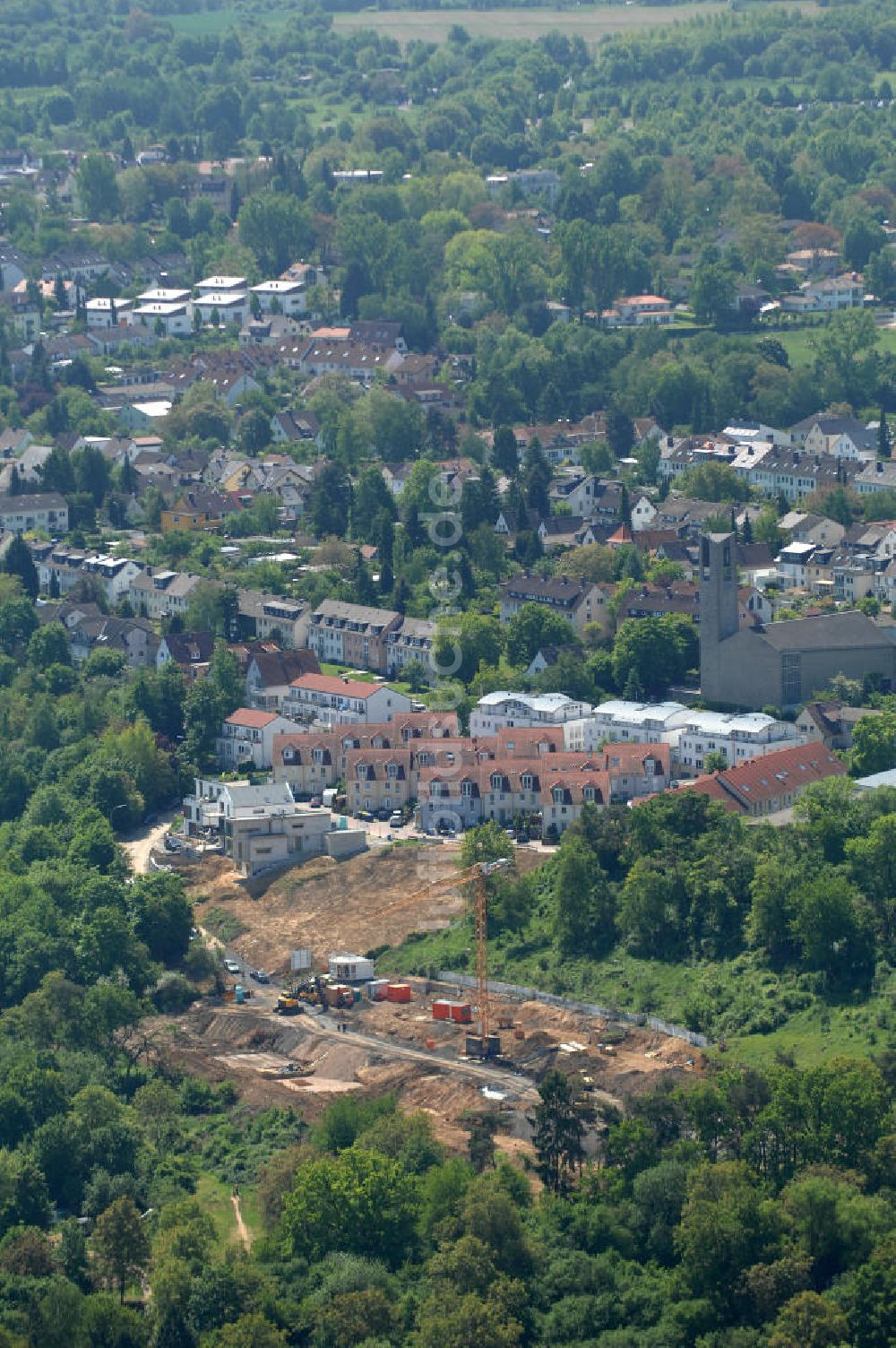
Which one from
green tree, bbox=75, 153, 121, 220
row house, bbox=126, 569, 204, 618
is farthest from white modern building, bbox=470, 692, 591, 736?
green tree, bbox=75, 153, 121, 220

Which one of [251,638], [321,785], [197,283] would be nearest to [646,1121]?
[321,785]

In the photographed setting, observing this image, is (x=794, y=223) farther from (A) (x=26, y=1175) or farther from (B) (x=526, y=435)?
(A) (x=26, y=1175)

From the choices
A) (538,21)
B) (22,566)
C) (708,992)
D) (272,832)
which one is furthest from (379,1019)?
(538,21)

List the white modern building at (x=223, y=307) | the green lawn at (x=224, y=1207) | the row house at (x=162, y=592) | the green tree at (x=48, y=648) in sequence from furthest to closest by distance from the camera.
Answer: the white modern building at (x=223, y=307) < the row house at (x=162, y=592) < the green tree at (x=48, y=648) < the green lawn at (x=224, y=1207)

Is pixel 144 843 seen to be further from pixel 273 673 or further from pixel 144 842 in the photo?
pixel 273 673

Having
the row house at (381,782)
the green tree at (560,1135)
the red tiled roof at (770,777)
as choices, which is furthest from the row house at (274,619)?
the green tree at (560,1135)

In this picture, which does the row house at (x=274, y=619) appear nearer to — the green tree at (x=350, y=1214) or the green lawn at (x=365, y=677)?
the green lawn at (x=365, y=677)
